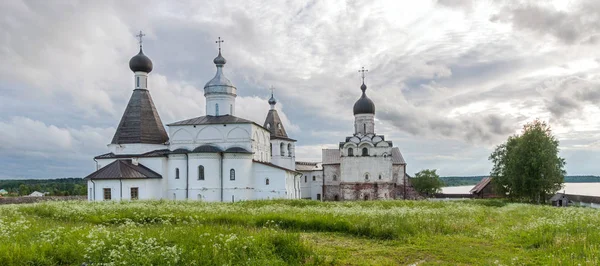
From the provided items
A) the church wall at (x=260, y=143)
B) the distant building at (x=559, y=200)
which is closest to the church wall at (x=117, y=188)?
the church wall at (x=260, y=143)

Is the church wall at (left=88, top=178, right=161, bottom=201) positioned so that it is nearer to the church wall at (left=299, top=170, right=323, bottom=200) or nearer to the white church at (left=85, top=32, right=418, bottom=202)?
the white church at (left=85, top=32, right=418, bottom=202)

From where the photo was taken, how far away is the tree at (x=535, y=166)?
28953 mm

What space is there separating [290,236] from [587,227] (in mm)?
7393

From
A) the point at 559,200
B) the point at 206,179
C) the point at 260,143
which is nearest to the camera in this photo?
the point at 206,179

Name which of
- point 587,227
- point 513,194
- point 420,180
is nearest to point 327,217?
point 587,227

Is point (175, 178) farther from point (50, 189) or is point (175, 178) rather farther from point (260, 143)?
point (50, 189)

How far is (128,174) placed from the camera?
3002 centimetres

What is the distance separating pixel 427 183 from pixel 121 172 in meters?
38.4

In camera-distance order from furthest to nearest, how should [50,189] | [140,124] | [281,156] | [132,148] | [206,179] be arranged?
[50,189] < [281,156] < [140,124] < [132,148] < [206,179]

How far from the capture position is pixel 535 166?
28.9 m

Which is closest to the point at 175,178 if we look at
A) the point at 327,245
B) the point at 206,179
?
the point at 206,179

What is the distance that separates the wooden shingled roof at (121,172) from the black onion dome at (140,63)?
8.74 metres

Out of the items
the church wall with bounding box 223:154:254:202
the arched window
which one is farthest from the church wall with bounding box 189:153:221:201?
the church wall with bounding box 223:154:254:202

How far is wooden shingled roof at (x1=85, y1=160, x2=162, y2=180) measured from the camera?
29.5m
